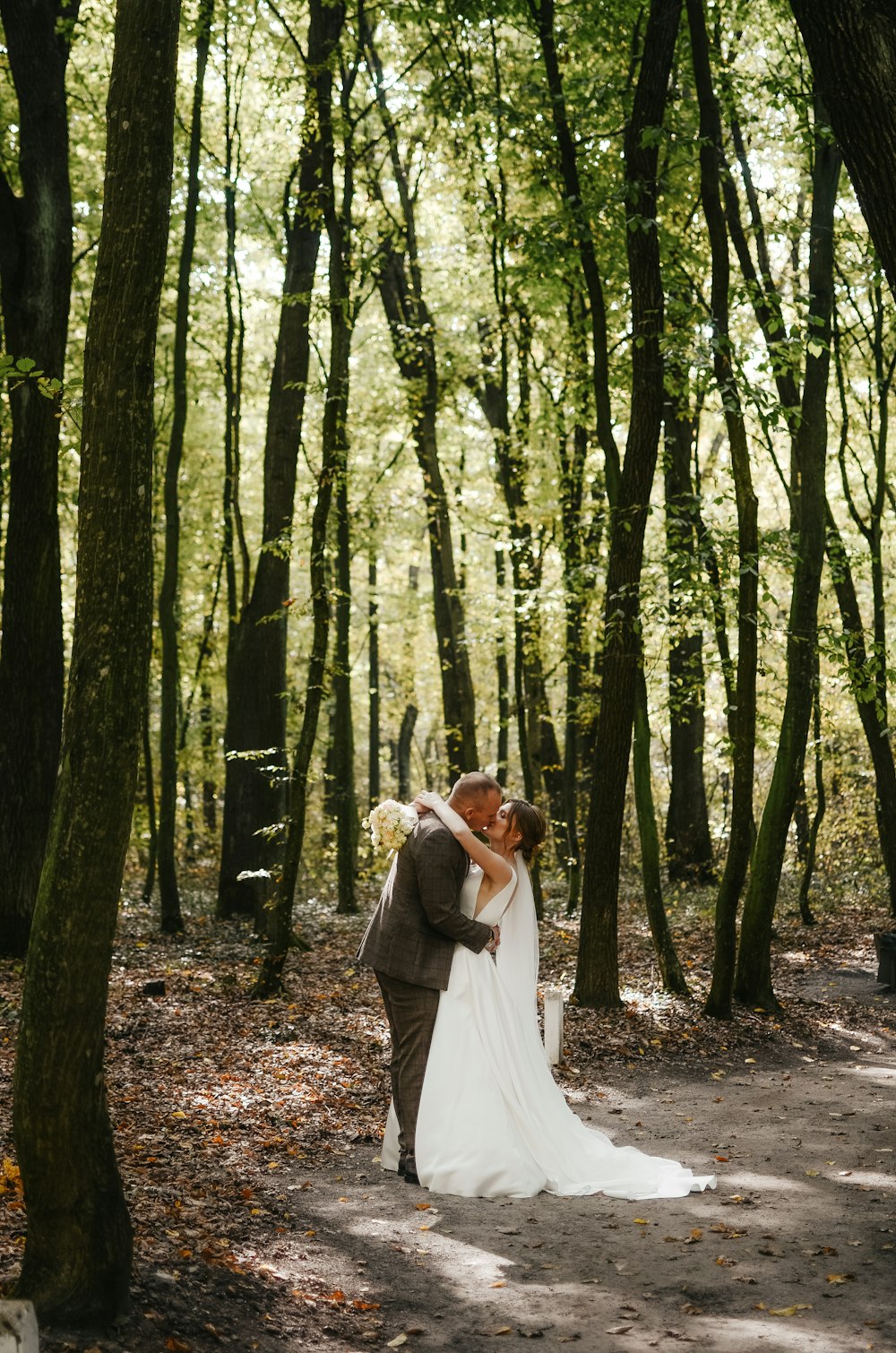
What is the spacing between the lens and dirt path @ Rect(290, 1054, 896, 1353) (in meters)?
4.57

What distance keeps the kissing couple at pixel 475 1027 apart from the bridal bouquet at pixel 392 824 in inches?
2.4

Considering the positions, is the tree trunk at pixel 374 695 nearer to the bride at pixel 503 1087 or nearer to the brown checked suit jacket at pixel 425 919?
the bride at pixel 503 1087

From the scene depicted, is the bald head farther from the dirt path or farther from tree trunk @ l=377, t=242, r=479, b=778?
tree trunk @ l=377, t=242, r=479, b=778

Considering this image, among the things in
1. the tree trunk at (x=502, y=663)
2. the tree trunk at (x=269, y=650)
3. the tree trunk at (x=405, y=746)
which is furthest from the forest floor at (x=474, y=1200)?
the tree trunk at (x=405, y=746)

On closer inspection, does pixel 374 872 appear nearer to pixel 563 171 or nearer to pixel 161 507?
pixel 161 507

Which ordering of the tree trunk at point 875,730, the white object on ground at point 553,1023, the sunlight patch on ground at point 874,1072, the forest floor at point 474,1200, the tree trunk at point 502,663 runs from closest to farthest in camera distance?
the forest floor at point 474,1200
the white object on ground at point 553,1023
the sunlight patch on ground at point 874,1072
the tree trunk at point 875,730
the tree trunk at point 502,663

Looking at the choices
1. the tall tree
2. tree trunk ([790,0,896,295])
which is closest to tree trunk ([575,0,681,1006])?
the tall tree

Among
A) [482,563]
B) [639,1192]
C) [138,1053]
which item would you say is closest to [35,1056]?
[639,1192]

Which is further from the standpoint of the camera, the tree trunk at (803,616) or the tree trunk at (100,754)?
the tree trunk at (803,616)

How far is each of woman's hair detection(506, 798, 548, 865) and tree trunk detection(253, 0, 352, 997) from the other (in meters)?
3.47

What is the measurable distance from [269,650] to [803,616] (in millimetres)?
7446

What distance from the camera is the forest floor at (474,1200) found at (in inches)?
179

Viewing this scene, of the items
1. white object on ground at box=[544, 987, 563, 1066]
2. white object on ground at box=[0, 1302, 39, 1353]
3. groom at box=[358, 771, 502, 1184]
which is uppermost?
groom at box=[358, 771, 502, 1184]

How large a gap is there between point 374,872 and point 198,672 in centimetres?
548
